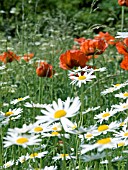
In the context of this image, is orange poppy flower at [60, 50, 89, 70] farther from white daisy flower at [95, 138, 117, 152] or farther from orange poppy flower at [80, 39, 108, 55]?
white daisy flower at [95, 138, 117, 152]

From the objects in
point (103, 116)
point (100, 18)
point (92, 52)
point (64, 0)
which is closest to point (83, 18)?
point (100, 18)

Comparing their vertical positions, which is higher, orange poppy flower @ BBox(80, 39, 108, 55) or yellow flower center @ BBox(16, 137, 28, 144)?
orange poppy flower @ BBox(80, 39, 108, 55)

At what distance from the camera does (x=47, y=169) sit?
38.9 inches

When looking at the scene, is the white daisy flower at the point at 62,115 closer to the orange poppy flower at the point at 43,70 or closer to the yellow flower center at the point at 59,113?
the yellow flower center at the point at 59,113

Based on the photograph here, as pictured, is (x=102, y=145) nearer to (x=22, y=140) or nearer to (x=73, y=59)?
(x=22, y=140)

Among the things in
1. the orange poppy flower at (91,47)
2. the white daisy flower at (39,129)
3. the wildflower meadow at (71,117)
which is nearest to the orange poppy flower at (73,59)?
the wildflower meadow at (71,117)

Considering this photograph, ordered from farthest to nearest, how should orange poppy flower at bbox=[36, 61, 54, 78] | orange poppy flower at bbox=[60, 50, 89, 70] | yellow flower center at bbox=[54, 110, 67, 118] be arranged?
orange poppy flower at bbox=[36, 61, 54, 78]
orange poppy flower at bbox=[60, 50, 89, 70]
yellow flower center at bbox=[54, 110, 67, 118]

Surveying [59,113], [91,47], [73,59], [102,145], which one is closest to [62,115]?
[59,113]

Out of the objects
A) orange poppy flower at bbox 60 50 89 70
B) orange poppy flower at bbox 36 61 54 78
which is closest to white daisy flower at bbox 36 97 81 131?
orange poppy flower at bbox 60 50 89 70

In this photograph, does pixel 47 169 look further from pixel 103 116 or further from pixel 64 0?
pixel 64 0

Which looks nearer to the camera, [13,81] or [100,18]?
[13,81]

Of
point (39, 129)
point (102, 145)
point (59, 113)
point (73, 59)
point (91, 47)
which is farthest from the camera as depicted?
point (91, 47)

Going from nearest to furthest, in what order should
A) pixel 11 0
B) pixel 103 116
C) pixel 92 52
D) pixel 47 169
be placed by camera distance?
pixel 47 169 < pixel 103 116 < pixel 92 52 < pixel 11 0

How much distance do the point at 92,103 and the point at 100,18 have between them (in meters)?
5.49
